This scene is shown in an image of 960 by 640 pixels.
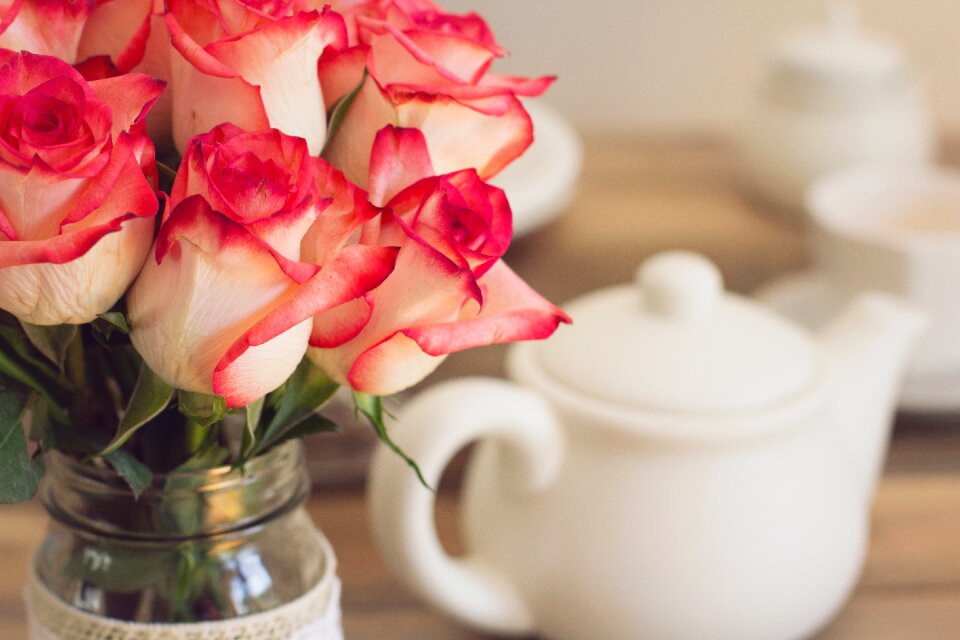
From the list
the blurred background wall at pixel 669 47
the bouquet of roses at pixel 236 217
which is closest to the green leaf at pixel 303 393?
the bouquet of roses at pixel 236 217

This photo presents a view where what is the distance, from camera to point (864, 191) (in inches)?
27.1

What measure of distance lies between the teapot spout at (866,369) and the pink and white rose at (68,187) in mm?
302

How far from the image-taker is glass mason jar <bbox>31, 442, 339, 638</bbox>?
304 mm

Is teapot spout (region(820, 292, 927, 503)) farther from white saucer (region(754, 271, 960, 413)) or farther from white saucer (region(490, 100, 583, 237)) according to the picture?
white saucer (region(490, 100, 583, 237))

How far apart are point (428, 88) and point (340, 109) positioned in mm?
25

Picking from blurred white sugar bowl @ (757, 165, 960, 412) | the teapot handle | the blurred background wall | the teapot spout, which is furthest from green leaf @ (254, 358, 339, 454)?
the blurred background wall

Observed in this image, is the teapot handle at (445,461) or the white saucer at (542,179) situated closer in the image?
the teapot handle at (445,461)

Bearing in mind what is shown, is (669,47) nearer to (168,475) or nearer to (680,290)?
(680,290)

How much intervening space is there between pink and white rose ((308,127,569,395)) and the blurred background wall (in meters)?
0.85

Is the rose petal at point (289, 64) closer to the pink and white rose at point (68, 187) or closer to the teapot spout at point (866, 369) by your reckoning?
the pink and white rose at point (68, 187)

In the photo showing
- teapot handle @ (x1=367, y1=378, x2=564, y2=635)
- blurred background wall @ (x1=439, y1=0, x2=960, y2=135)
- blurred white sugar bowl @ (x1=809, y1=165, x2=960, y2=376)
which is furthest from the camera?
blurred background wall @ (x1=439, y1=0, x2=960, y2=135)

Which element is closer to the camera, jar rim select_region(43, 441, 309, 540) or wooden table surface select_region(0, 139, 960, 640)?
jar rim select_region(43, 441, 309, 540)

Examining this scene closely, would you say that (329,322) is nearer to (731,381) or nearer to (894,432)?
(731,381)

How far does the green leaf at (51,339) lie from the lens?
27 cm
